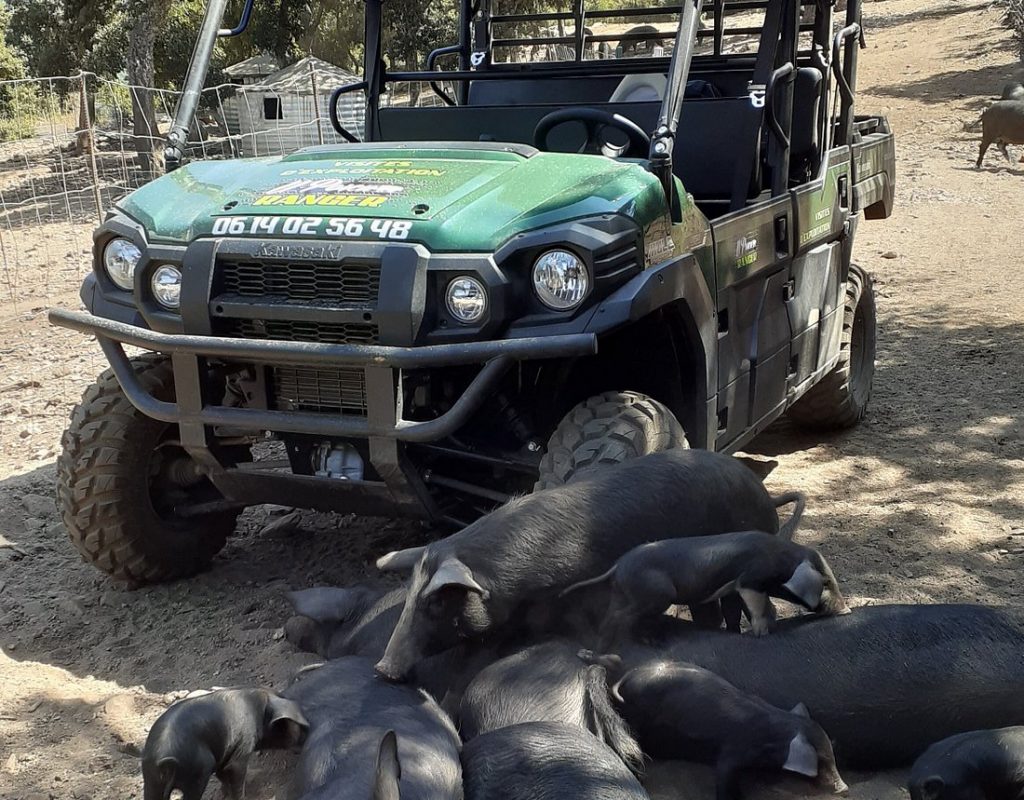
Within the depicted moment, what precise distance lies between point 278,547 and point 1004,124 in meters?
12.9

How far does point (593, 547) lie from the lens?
3.49m

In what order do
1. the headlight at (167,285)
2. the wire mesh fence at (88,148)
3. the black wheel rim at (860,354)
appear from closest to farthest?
the headlight at (167,285) < the black wheel rim at (860,354) < the wire mesh fence at (88,148)

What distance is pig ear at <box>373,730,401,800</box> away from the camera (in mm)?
2297

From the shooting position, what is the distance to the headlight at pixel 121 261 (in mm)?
3967

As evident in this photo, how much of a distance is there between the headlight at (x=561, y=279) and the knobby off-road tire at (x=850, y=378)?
2.45m

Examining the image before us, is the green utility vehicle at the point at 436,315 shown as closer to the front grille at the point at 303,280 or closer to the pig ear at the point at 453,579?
the front grille at the point at 303,280

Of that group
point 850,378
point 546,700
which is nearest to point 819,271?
point 850,378

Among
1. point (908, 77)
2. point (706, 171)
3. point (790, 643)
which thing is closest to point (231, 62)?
point (908, 77)

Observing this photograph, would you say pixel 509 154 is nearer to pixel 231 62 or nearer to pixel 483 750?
pixel 483 750

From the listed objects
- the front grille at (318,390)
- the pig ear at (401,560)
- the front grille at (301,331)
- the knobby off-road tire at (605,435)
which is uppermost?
the front grille at (301,331)

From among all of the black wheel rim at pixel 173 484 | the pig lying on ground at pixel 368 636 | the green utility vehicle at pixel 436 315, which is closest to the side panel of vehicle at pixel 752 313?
the green utility vehicle at pixel 436 315

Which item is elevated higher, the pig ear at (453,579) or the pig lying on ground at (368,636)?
the pig ear at (453,579)

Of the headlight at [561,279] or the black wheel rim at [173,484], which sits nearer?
the headlight at [561,279]

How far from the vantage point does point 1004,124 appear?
14953mm
